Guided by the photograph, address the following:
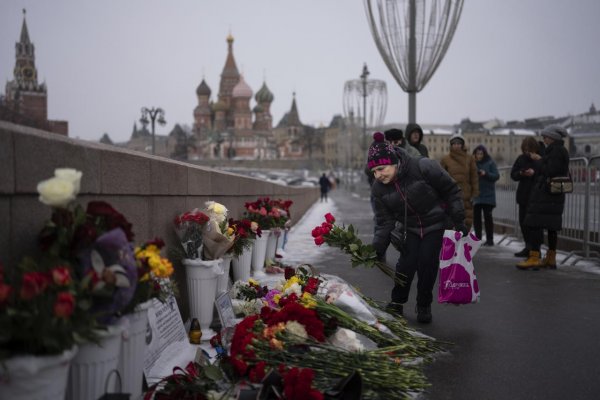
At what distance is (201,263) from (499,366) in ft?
8.09

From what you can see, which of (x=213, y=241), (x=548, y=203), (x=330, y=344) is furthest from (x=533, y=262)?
(x=330, y=344)

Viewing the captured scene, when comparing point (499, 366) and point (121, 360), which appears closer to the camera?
point (121, 360)

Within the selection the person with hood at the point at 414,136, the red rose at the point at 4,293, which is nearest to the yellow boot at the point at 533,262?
the person with hood at the point at 414,136

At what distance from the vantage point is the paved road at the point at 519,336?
13.1ft

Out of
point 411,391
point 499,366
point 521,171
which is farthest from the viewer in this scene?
point 521,171

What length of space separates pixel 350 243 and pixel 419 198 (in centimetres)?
77

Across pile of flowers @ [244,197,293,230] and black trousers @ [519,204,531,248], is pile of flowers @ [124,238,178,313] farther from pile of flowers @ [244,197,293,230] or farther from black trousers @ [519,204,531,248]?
black trousers @ [519,204,531,248]

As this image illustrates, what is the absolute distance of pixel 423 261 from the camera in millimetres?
5867

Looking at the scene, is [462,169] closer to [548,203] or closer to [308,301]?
[548,203]

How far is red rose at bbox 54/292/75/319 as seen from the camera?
229 centimetres

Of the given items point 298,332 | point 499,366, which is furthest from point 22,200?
point 499,366

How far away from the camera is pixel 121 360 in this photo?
3092 mm

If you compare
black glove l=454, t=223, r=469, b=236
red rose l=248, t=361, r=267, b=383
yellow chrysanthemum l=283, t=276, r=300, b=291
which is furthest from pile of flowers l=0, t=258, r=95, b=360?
black glove l=454, t=223, r=469, b=236

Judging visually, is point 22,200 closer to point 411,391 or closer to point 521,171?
point 411,391
